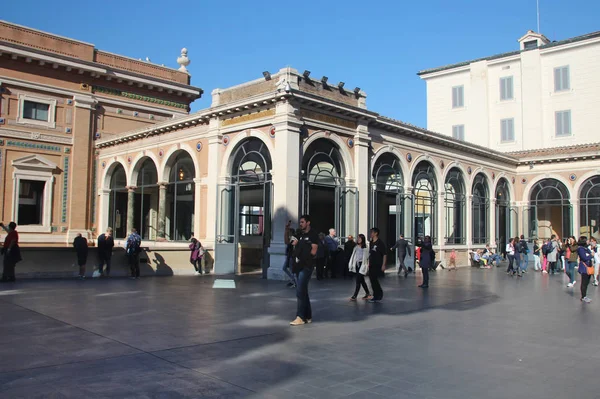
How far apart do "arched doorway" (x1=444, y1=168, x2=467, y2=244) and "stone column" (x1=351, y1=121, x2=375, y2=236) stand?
696 centimetres

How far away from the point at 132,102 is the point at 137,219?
6.81m

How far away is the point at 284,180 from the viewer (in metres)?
17.5

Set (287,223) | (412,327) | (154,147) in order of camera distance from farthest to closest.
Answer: (154,147) → (287,223) → (412,327)

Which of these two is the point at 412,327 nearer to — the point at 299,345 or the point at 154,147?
the point at 299,345

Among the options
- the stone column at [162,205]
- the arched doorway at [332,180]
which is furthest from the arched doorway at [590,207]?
the stone column at [162,205]

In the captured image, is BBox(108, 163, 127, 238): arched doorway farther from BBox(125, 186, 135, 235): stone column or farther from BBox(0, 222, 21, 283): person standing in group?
BBox(0, 222, 21, 283): person standing in group

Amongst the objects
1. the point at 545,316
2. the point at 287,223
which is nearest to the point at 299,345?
the point at 545,316

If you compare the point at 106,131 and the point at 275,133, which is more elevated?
the point at 106,131

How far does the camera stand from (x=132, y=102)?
2962cm

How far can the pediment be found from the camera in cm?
2595

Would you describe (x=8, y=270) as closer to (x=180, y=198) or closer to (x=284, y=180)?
(x=284, y=180)

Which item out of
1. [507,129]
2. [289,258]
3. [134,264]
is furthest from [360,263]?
[507,129]

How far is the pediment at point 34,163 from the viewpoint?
2595 centimetres

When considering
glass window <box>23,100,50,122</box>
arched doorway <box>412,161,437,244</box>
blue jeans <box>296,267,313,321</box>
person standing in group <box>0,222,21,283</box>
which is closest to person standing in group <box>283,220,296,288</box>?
blue jeans <box>296,267,313,321</box>
